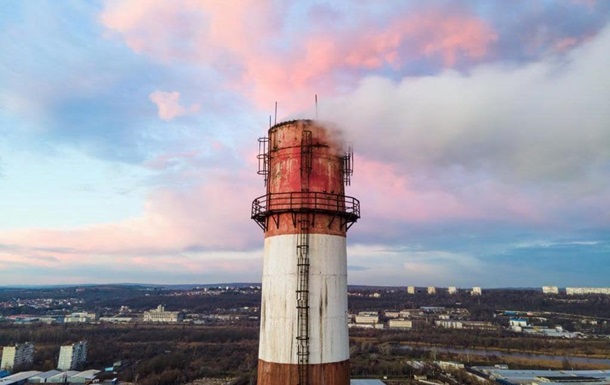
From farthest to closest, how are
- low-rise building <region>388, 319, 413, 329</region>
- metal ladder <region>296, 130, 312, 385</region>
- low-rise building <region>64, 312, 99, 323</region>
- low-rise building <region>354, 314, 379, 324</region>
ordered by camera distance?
low-rise building <region>64, 312, 99, 323</region>, low-rise building <region>354, 314, 379, 324</region>, low-rise building <region>388, 319, 413, 329</region>, metal ladder <region>296, 130, 312, 385</region>

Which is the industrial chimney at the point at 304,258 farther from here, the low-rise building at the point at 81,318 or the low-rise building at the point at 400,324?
the low-rise building at the point at 81,318

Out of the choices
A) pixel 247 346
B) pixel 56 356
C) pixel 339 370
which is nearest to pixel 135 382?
pixel 56 356

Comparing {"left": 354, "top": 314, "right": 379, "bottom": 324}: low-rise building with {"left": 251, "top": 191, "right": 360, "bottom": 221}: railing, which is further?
{"left": 354, "top": 314, "right": 379, "bottom": 324}: low-rise building

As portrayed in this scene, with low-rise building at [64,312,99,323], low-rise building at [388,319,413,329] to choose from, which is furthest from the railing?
low-rise building at [64,312,99,323]

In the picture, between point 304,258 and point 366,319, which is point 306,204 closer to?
point 304,258

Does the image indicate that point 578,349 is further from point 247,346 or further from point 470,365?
point 247,346

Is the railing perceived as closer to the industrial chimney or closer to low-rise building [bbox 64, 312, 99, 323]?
the industrial chimney
